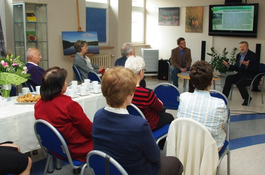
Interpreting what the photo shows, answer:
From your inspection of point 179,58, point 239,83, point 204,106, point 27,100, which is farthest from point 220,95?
point 179,58

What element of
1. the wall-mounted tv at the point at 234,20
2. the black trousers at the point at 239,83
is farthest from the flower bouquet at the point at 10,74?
the wall-mounted tv at the point at 234,20

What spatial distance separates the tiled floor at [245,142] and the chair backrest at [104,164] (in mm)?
1377

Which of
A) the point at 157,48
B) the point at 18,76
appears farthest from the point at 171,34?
the point at 18,76

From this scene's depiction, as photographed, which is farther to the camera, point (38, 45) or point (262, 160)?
point (38, 45)

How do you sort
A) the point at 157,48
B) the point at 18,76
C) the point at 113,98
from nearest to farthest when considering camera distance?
1. the point at 113,98
2. the point at 18,76
3. the point at 157,48

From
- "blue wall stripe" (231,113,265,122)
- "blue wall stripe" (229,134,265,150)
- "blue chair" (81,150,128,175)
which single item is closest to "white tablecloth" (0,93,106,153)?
"blue chair" (81,150,128,175)

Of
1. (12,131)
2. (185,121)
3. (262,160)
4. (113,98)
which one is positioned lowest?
(262,160)

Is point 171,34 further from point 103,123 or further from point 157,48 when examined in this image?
point 103,123

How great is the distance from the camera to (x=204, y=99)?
7.76ft

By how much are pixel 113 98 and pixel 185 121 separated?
0.66 metres

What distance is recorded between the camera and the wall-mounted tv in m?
7.23

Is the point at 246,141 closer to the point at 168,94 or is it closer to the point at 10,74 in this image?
the point at 168,94

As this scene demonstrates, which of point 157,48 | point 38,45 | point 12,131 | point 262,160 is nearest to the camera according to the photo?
point 12,131

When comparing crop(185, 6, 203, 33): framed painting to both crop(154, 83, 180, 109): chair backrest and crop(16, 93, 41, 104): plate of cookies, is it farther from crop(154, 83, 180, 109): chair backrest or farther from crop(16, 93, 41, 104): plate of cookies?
crop(16, 93, 41, 104): plate of cookies
